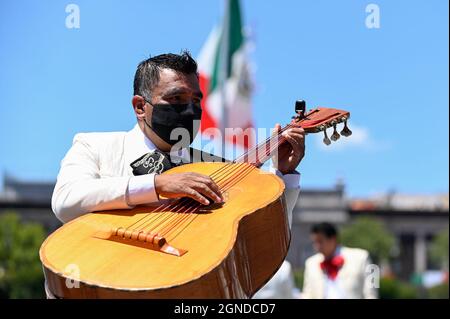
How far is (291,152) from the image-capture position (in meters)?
3.38

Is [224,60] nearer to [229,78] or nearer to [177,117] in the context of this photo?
[229,78]

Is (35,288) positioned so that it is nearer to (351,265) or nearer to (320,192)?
(320,192)

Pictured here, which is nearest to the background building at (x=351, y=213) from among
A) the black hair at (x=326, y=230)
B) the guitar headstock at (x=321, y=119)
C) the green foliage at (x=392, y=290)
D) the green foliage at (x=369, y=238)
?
the green foliage at (x=369, y=238)

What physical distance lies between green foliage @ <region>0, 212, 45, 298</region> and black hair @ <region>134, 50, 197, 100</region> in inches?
1910

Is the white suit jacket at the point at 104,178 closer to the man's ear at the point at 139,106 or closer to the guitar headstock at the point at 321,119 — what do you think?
the man's ear at the point at 139,106

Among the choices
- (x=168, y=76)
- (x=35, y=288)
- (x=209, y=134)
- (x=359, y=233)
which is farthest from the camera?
(x=359, y=233)

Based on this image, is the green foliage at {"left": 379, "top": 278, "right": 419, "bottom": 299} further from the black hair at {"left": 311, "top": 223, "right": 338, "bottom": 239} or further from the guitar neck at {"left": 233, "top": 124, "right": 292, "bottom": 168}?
the guitar neck at {"left": 233, "top": 124, "right": 292, "bottom": 168}

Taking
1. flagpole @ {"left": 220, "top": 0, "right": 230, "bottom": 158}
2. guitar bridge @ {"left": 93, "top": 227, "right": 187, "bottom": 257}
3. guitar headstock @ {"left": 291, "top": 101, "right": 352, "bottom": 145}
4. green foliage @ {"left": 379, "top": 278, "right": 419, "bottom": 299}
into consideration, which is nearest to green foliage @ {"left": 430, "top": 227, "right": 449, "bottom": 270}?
green foliage @ {"left": 379, "top": 278, "right": 419, "bottom": 299}

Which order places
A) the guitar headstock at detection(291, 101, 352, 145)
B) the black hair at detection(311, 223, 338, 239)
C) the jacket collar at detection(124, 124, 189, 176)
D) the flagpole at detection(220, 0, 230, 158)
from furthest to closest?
1. the flagpole at detection(220, 0, 230, 158)
2. the black hair at detection(311, 223, 338, 239)
3. the guitar headstock at detection(291, 101, 352, 145)
4. the jacket collar at detection(124, 124, 189, 176)

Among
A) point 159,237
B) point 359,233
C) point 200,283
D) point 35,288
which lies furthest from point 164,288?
point 359,233

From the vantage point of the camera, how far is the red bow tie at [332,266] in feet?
26.6

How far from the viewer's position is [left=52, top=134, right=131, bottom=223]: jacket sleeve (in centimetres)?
305

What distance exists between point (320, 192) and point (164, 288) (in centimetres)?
7436
